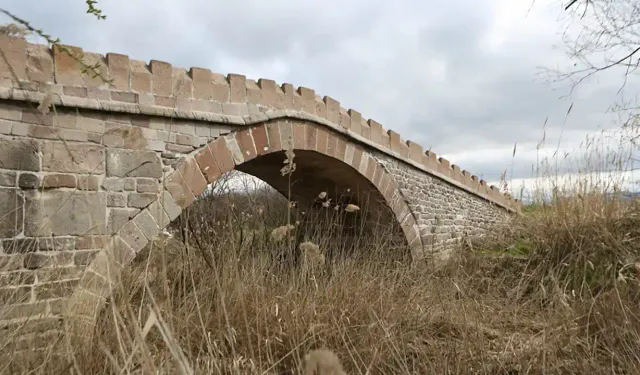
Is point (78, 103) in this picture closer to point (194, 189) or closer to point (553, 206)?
point (194, 189)

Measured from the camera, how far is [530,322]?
11.7ft

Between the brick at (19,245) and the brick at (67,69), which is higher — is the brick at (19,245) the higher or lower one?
the lower one

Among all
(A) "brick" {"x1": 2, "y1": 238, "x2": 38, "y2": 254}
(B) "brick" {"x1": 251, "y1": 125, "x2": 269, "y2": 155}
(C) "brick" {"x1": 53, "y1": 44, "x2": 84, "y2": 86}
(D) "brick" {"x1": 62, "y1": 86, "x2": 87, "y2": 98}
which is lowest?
(A) "brick" {"x1": 2, "y1": 238, "x2": 38, "y2": 254}

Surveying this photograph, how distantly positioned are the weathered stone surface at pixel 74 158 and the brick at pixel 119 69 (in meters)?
0.61

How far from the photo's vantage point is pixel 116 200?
14.9 ft

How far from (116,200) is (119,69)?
3.94 ft

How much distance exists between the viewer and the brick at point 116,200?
4.51 meters

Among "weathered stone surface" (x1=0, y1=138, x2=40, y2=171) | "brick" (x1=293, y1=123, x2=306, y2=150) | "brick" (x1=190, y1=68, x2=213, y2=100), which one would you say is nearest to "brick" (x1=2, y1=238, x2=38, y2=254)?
"weathered stone surface" (x1=0, y1=138, x2=40, y2=171)

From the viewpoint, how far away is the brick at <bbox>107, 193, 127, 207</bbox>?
177 inches

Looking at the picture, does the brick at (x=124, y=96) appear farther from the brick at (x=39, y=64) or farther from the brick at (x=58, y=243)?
the brick at (x=58, y=243)

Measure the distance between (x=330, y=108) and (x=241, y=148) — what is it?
1888 mm

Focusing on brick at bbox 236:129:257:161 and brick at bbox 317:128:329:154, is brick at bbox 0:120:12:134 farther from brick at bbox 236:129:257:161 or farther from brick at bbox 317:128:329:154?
brick at bbox 317:128:329:154

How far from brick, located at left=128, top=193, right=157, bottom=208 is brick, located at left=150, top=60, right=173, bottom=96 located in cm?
99

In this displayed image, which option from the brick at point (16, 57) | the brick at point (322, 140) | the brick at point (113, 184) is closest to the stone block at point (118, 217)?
the brick at point (113, 184)
